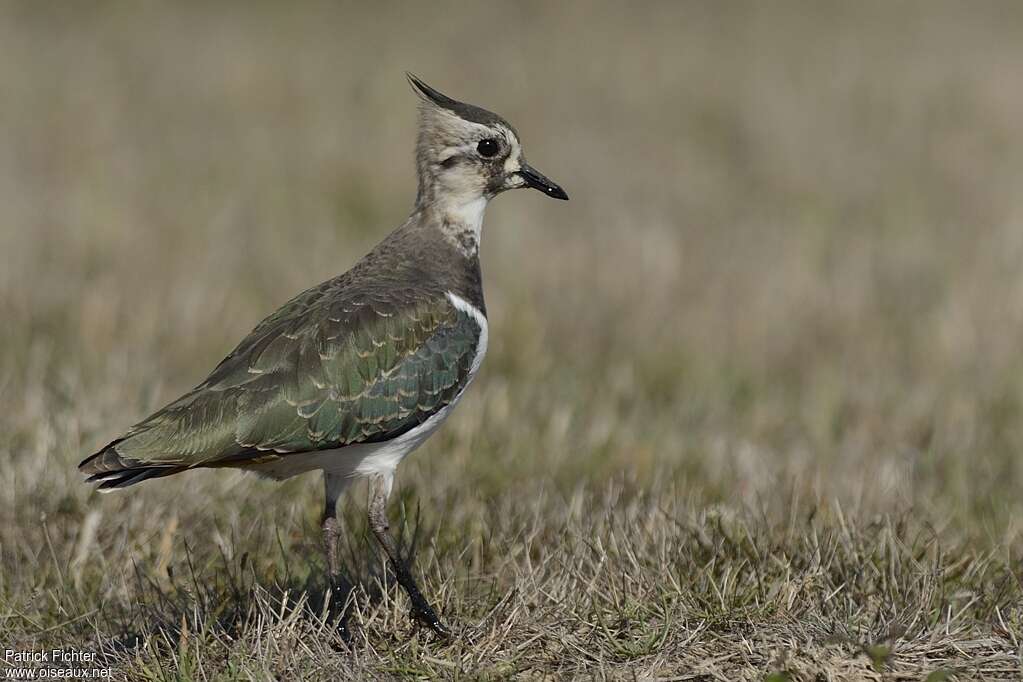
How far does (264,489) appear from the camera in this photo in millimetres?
6590

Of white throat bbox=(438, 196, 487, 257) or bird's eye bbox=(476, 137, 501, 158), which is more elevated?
bird's eye bbox=(476, 137, 501, 158)

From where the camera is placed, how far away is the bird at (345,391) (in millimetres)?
5020

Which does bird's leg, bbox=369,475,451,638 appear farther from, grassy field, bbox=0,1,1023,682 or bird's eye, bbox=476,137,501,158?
bird's eye, bbox=476,137,501,158

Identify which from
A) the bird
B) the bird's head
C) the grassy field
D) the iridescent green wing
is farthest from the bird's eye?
the grassy field

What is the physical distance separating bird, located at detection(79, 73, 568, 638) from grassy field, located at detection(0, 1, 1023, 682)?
1.68 feet

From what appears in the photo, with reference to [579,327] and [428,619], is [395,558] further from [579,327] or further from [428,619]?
[579,327]

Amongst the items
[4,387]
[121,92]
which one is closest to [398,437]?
[4,387]

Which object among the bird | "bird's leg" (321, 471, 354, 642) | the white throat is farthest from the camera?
the white throat

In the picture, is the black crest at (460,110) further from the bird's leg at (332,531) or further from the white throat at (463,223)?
the bird's leg at (332,531)

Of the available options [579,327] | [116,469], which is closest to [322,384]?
[116,469]

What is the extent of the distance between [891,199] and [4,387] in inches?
332

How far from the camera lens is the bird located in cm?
502

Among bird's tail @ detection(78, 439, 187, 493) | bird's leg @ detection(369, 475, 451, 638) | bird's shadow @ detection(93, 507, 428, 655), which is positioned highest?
bird's tail @ detection(78, 439, 187, 493)

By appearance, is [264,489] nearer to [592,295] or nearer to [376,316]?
[376,316]
